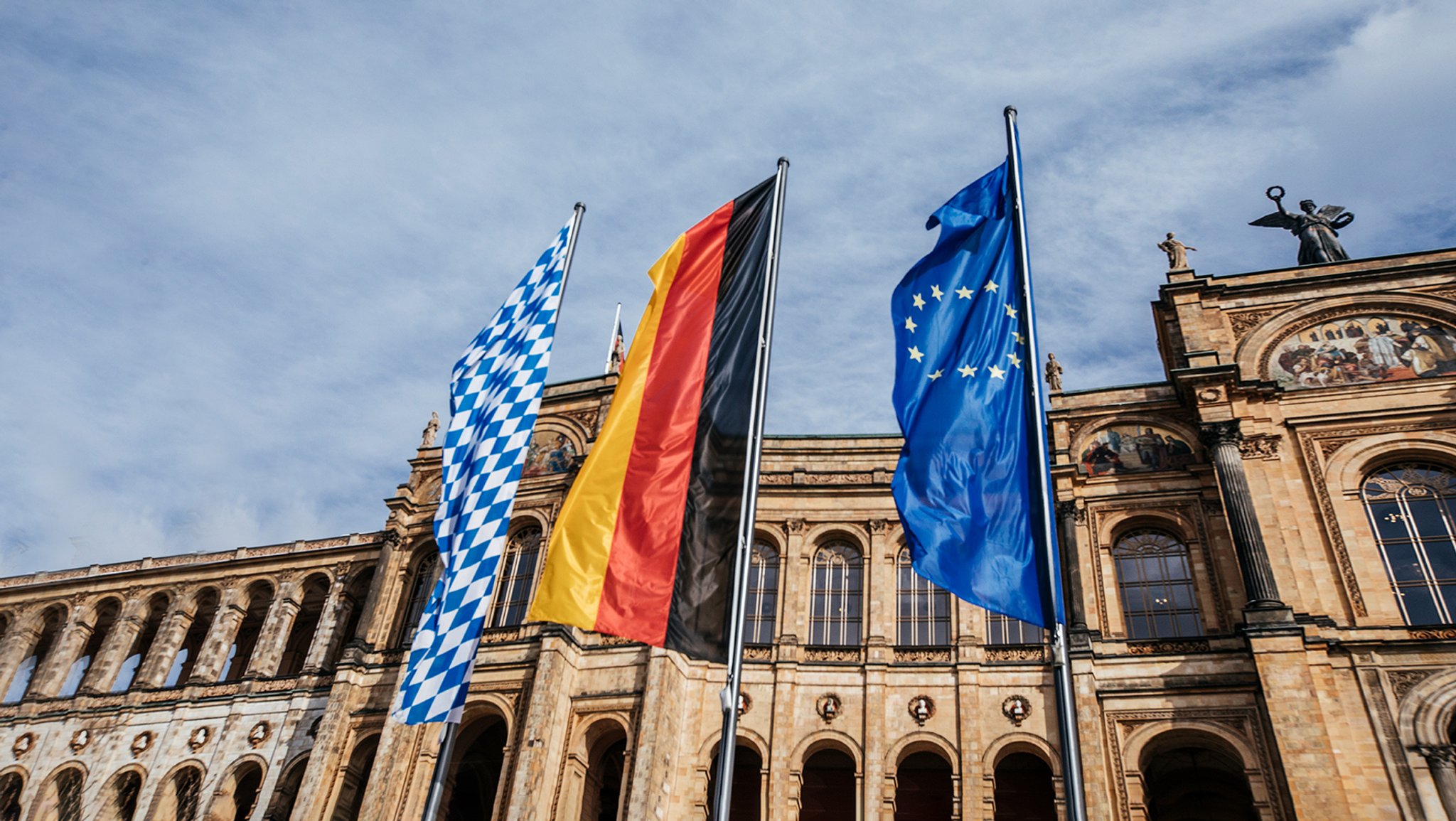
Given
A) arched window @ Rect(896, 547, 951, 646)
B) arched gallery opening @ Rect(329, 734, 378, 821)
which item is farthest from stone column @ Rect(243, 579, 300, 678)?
arched window @ Rect(896, 547, 951, 646)

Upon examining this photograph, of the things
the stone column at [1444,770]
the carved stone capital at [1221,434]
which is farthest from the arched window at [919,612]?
the stone column at [1444,770]

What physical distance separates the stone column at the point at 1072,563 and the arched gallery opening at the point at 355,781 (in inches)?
834

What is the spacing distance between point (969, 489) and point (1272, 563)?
1780cm

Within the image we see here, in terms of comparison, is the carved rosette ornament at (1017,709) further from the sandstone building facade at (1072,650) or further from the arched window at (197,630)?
the arched window at (197,630)

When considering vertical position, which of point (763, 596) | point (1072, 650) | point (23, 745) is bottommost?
point (23, 745)

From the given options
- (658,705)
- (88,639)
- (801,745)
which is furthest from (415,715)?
(88,639)

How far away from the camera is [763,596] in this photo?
32750 mm

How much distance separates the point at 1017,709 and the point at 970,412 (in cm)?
1744

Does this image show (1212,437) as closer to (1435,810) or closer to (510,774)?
(1435,810)

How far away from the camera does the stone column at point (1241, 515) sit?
26.5 meters

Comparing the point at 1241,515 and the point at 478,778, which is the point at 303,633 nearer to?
the point at 478,778

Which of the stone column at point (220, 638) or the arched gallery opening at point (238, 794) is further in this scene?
the stone column at point (220, 638)

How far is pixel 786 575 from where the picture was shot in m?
32.5

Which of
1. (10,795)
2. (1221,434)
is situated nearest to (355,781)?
(10,795)
